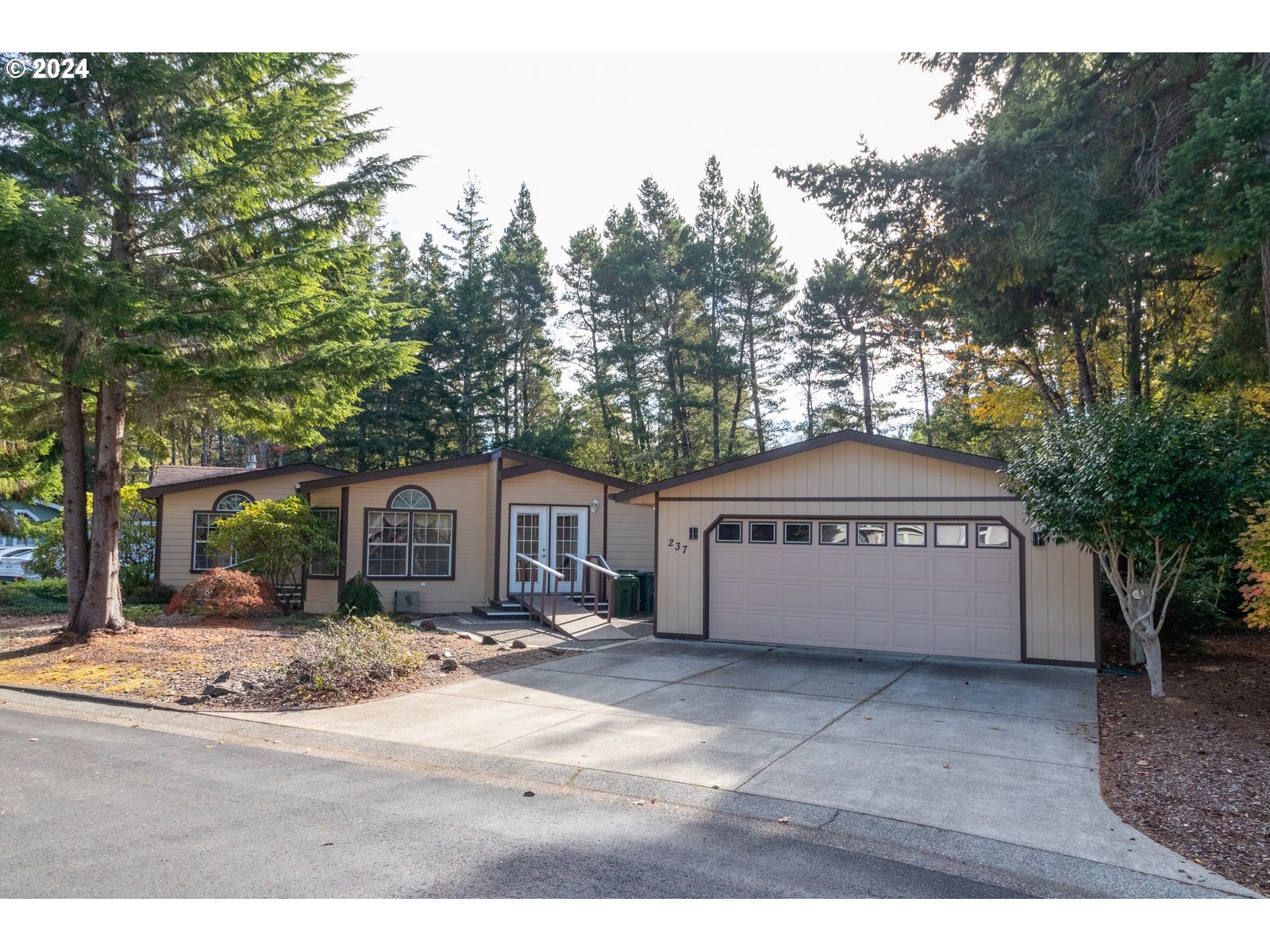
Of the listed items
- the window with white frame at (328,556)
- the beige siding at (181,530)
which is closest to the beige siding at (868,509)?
the window with white frame at (328,556)

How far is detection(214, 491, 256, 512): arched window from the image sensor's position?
18125 mm

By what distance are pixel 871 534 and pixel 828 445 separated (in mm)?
1520

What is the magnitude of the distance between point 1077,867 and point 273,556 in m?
Answer: 15.1

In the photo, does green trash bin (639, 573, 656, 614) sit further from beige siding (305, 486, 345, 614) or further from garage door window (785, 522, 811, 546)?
beige siding (305, 486, 345, 614)

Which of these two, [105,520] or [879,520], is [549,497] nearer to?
[879,520]

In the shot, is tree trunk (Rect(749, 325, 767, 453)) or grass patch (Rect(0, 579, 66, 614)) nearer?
grass patch (Rect(0, 579, 66, 614))

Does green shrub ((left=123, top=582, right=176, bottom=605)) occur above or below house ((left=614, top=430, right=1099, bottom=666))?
below

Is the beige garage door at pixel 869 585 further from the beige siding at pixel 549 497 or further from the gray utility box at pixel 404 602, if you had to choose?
the gray utility box at pixel 404 602

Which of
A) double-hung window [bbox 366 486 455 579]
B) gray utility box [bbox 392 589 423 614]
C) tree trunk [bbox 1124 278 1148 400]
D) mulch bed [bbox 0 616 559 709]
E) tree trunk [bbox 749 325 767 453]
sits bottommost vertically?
mulch bed [bbox 0 616 559 709]

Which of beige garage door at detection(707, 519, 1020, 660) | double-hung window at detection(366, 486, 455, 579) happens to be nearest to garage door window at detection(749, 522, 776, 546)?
beige garage door at detection(707, 519, 1020, 660)

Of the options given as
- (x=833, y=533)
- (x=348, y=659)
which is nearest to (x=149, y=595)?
(x=348, y=659)

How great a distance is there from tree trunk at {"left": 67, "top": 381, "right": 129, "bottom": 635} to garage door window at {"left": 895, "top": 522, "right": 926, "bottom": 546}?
11.8 m

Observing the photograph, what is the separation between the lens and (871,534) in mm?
11656

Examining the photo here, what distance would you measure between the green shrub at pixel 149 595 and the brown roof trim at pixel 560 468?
8.23 m
